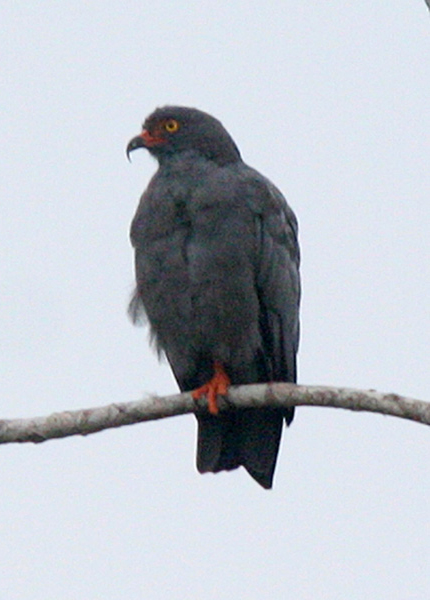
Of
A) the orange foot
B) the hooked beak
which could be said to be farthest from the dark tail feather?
the hooked beak

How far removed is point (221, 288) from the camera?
6996mm

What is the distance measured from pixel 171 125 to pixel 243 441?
201 centimetres

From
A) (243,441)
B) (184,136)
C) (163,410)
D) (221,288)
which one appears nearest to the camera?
(163,410)

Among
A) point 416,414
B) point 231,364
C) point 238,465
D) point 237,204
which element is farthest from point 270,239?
point 416,414

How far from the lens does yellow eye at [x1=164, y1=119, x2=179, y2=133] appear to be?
7811 mm

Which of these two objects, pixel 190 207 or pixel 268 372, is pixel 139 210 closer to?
pixel 190 207

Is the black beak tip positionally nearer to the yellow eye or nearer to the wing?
the yellow eye

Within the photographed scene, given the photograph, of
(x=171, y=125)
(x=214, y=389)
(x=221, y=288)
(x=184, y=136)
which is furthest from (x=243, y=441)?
(x=171, y=125)

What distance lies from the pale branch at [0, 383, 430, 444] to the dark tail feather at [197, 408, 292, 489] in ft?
3.25

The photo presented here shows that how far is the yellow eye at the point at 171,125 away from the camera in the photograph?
7.81 metres

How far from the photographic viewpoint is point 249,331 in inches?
282

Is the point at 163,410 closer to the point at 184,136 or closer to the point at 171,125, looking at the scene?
the point at 184,136

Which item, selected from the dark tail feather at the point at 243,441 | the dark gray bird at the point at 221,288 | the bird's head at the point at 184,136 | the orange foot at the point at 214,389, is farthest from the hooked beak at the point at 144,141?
the dark tail feather at the point at 243,441

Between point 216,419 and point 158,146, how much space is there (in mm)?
1722
